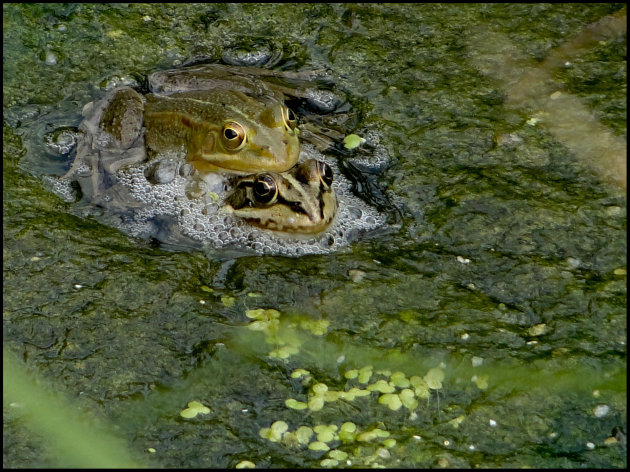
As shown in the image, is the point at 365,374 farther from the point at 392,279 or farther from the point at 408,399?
the point at 392,279

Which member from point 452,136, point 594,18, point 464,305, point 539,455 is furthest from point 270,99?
point 539,455

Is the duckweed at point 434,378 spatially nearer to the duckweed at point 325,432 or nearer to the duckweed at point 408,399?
the duckweed at point 408,399

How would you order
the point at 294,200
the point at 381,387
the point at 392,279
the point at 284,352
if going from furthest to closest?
1. the point at 294,200
2. the point at 392,279
3. the point at 284,352
4. the point at 381,387

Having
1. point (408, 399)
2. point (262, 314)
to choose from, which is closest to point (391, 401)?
point (408, 399)

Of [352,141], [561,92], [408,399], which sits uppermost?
[561,92]

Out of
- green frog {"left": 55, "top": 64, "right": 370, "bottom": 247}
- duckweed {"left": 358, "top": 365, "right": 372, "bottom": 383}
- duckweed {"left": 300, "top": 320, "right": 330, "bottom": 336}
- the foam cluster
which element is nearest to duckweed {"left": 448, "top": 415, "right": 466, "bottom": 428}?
duckweed {"left": 358, "top": 365, "right": 372, "bottom": 383}
